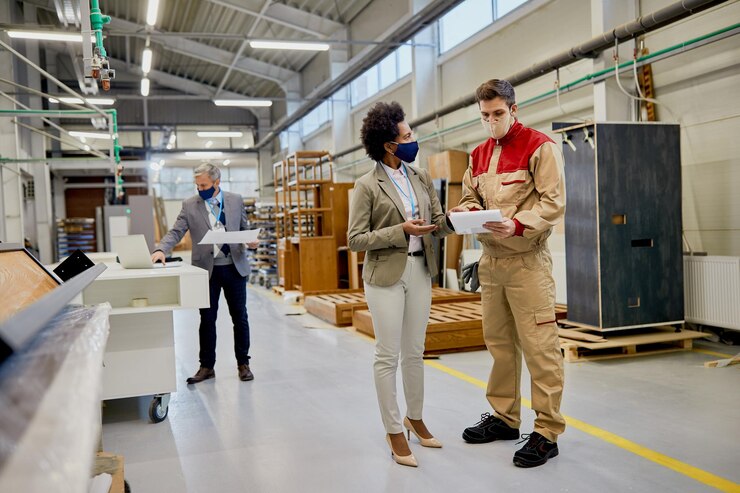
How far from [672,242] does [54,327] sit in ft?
18.7

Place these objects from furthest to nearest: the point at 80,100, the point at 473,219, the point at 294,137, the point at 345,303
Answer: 1. the point at 294,137
2. the point at 80,100
3. the point at 345,303
4. the point at 473,219

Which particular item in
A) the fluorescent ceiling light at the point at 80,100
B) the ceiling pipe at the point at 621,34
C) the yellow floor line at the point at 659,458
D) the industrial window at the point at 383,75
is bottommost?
the yellow floor line at the point at 659,458

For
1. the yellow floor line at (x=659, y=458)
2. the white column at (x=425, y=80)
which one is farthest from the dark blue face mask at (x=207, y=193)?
the white column at (x=425, y=80)

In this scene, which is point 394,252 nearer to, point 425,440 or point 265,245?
point 425,440

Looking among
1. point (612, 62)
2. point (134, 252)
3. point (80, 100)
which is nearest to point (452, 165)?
point (612, 62)

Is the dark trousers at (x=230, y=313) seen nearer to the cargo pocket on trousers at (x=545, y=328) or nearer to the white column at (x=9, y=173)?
the cargo pocket on trousers at (x=545, y=328)

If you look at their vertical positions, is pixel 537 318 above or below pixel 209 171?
below

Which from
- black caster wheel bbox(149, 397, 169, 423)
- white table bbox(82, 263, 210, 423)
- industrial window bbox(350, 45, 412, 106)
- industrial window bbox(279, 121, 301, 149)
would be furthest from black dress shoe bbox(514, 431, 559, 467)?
industrial window bbox(279, 121, 301, 149)

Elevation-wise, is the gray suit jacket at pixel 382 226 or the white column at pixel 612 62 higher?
the white column at pixel 612 62

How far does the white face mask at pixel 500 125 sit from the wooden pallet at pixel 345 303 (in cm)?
501

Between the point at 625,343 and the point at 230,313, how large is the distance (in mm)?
3539

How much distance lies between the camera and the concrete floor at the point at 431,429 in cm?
298

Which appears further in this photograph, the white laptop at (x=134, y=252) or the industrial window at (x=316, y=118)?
the industrial window at (x=316, y=118)

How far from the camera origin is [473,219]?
2.95 m
